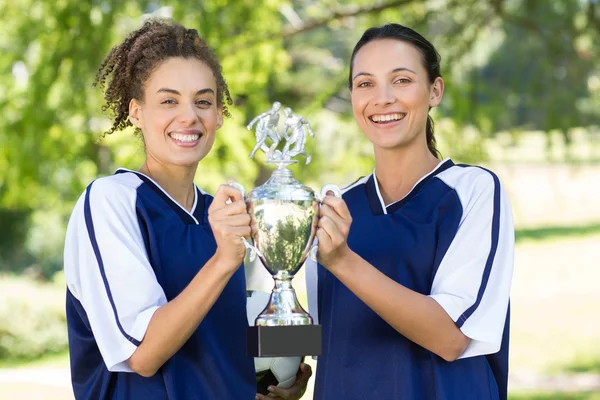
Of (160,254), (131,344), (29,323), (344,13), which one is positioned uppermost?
(344,13)

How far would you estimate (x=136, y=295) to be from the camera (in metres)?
2.51

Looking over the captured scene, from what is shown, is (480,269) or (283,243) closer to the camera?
(283,243)

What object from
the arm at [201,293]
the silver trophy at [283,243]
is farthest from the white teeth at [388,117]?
the arm at [201,293]

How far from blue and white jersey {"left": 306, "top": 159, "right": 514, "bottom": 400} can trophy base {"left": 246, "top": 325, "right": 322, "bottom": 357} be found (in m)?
0.33

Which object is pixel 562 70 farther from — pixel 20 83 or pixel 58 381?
pixel 58 381

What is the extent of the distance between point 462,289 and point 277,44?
598cm

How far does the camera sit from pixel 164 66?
2.78 meters

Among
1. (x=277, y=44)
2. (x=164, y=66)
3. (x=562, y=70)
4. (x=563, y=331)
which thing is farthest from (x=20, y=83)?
(x=563, y=331)

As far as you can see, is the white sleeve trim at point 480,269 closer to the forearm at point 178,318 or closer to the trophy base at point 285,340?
the trophy base at point 285,340

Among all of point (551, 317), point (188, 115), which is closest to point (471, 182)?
point (188, 115)

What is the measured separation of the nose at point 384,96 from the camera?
9.11ft

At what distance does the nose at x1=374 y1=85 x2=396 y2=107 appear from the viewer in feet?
9.11

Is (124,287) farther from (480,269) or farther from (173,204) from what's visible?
(480,269)

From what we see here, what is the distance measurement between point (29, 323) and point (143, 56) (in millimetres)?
11576
